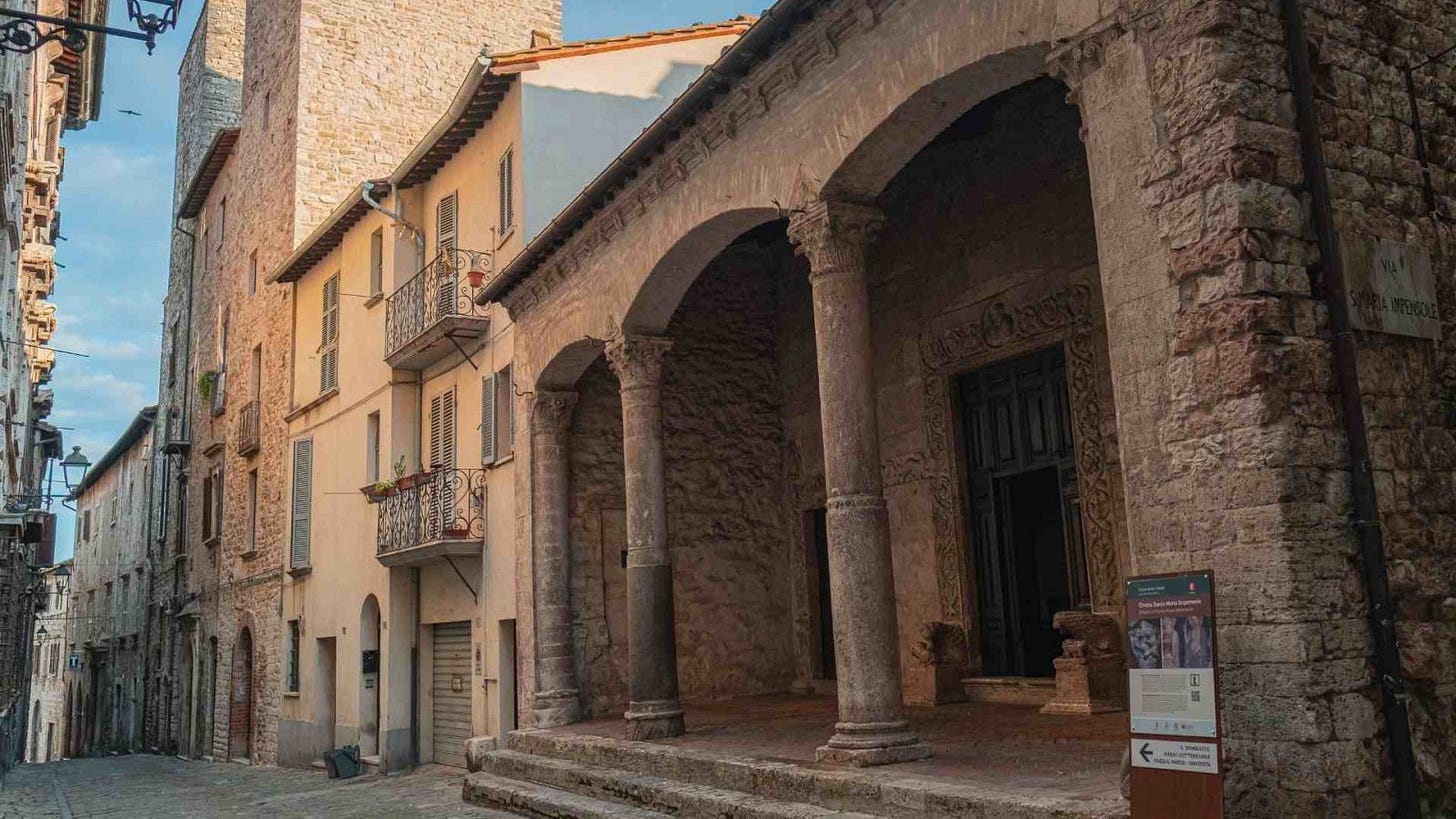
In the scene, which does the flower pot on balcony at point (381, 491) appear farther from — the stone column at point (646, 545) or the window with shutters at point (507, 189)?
the stone column at point (646, 545)

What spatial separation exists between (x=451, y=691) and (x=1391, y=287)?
13.6 m

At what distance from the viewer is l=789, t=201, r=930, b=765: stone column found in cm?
746

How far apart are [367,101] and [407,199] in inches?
246

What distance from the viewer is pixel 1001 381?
11289mm

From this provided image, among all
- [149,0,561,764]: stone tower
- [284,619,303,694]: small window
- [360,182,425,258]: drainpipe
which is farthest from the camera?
[149,0,561,764]: stone tower

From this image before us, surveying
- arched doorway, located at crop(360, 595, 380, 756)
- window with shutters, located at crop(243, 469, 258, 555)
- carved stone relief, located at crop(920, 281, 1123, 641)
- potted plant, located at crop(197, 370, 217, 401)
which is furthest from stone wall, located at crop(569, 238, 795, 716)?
potted plant, located at crop(197, 370, 217, 401)

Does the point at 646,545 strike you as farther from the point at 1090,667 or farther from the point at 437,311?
the point at 437,311

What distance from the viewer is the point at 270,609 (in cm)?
2222

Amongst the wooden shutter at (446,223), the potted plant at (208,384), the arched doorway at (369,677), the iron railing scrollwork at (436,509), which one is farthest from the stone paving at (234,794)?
the potted plant at (208,384)

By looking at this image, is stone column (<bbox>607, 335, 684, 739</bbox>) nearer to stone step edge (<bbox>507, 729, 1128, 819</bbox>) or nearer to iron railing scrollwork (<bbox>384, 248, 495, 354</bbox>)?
stone step edge (<bbox>507, 729, 1128, 819</bbox>)

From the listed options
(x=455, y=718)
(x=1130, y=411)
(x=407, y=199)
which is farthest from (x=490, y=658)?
(x=1130, y=411)

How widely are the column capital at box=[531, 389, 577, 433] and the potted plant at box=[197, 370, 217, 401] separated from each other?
1743 centimetres

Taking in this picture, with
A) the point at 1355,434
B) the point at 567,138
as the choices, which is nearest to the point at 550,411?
the point at 567,138

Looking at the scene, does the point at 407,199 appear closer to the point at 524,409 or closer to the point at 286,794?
the point at 524,409
